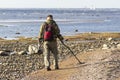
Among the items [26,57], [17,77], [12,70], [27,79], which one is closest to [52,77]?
[27,79]

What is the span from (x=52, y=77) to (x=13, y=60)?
1041 cm

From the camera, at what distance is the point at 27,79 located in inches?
663

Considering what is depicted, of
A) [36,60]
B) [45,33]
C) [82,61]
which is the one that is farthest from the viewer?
[36,60]

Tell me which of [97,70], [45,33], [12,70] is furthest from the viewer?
[12,70]

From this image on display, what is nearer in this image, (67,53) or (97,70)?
(97,70)

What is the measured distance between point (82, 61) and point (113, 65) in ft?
7.04

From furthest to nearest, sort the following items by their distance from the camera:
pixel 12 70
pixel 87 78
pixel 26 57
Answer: pixel 26 57, pixel 12 70, pixel 87 78

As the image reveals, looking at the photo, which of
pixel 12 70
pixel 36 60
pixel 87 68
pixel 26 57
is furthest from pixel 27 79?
pixel 26 57

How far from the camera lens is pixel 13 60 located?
1040 inches

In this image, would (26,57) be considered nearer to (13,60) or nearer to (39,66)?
(13,60)

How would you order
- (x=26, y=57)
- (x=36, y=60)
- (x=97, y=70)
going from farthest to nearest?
(x=26, y=57)
(x=36, y=60)
(x=97, y=70)

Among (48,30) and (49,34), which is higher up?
(48,30)

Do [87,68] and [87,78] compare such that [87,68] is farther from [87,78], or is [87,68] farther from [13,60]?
[13,60]

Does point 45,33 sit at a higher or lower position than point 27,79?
higher
